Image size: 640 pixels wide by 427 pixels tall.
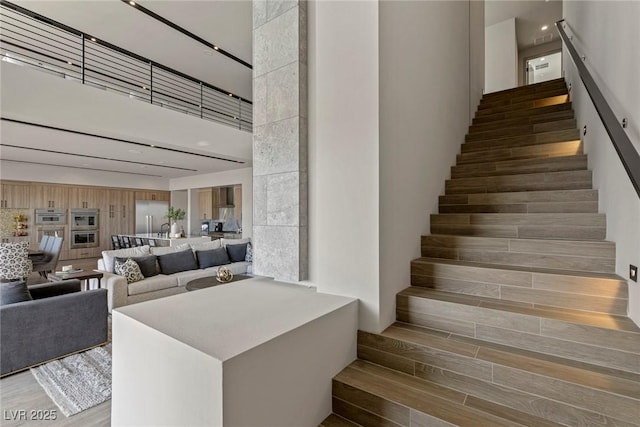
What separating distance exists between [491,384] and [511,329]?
34 centimetres

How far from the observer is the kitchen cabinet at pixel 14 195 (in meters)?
8.09

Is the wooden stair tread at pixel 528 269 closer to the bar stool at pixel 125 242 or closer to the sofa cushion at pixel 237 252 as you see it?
the sofa cushion at pixel 237 252

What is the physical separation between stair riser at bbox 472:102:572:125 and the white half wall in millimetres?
1001

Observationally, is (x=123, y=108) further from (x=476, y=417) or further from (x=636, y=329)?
(x=636, y=329)

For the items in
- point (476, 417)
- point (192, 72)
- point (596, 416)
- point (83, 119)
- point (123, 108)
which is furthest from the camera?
point (192, 72)

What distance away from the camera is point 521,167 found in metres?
2.96

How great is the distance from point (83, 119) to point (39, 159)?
487cm

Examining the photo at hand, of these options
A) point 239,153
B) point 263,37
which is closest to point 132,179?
point 239,153

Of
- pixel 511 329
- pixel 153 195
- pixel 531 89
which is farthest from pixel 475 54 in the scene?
pixel 153 195

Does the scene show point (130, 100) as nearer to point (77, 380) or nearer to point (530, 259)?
point (77, 380)

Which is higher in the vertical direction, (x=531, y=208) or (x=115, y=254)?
(x=531, y=208)

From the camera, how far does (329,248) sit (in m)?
1.96

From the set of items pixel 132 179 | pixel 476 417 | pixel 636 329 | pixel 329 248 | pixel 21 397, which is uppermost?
pixel 132 179

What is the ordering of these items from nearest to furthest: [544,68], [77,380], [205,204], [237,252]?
[77,380]
[237,252]
[544,68]
[205,204]
